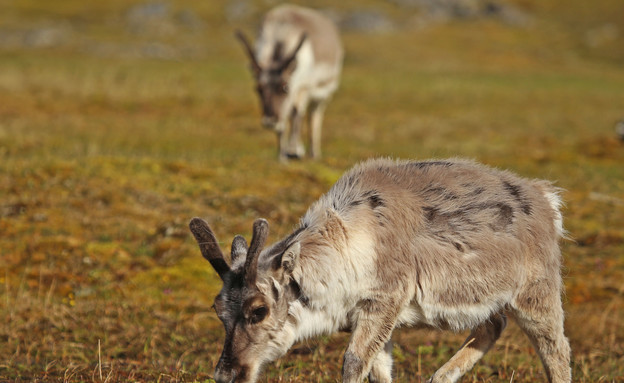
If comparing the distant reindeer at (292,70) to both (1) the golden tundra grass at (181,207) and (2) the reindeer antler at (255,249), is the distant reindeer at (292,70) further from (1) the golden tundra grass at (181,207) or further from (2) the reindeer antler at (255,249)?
(2) the reindeer antler at (255,249)

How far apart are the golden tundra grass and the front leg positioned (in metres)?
0.95

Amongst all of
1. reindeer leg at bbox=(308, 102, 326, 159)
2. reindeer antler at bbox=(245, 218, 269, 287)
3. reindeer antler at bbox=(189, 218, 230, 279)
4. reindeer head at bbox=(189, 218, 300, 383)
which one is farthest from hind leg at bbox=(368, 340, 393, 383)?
reindeer leg at bbox=(308, 102, 326, 159)

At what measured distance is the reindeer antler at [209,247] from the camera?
5.83 m

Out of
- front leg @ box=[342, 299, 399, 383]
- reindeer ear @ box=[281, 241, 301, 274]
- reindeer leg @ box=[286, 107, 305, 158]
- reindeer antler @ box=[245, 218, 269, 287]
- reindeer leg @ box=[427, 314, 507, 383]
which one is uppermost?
reindeer antler @ box=[245, 218, 269, 287]

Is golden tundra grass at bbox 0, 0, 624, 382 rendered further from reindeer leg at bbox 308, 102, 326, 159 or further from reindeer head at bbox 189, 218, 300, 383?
reindeer head at bbox 189, 218, 300, 383

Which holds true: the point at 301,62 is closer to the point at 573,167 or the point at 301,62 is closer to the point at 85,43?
the point at 573,167

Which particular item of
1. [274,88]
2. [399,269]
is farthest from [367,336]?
[274,88]

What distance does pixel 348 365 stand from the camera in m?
6.18

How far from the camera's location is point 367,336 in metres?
6.28

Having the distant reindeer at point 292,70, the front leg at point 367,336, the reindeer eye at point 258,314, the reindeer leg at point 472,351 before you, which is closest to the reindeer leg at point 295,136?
the distant reindeer at point 292,70

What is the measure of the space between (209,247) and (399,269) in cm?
175

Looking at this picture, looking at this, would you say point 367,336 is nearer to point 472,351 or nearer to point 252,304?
point 252,304

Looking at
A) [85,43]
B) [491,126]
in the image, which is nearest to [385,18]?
[85,43]

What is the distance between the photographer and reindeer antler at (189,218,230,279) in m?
5.83
